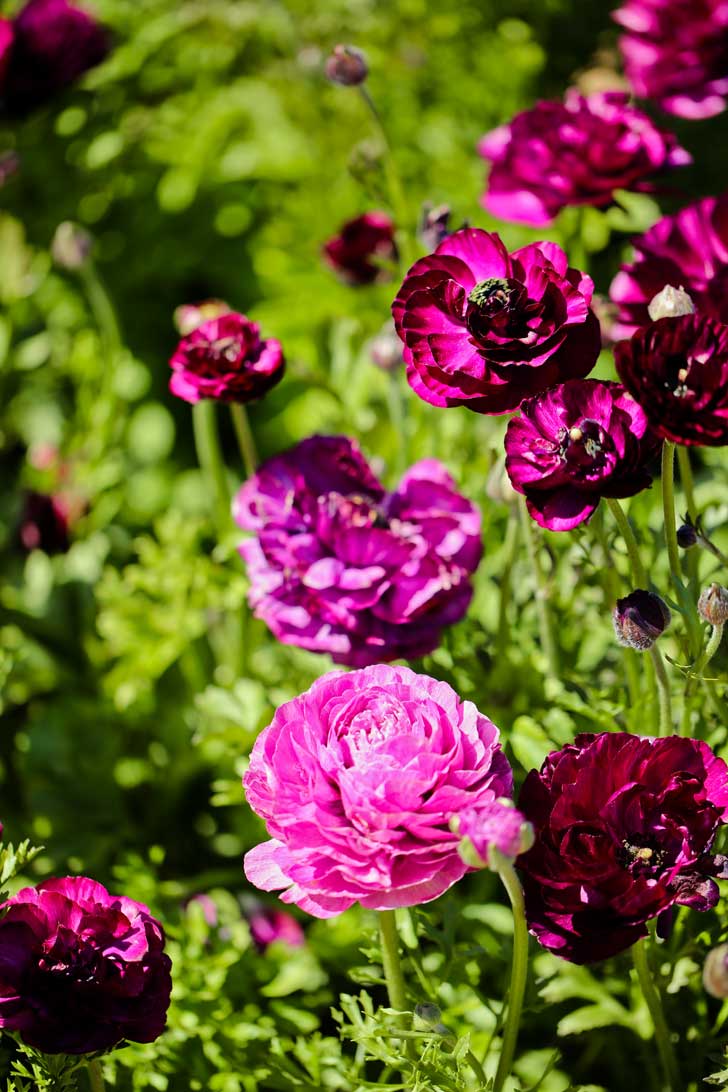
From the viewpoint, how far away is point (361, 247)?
1287mm

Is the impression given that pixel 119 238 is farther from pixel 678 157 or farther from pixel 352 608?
pixel 352 608

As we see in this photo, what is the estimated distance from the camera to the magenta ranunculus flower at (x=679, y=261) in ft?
2.97

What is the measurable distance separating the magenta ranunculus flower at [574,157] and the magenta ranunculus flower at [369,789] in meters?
0.53

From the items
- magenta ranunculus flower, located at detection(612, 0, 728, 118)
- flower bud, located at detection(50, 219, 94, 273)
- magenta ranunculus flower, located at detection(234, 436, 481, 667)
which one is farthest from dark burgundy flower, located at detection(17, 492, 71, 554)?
magenta ranunculus flower, located at detection(612, 0, 728, 118)

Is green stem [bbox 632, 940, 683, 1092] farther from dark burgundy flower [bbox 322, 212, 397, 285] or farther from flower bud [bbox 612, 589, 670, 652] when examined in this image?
dark burgundy flower [bbox 322, 212, 397, 285]

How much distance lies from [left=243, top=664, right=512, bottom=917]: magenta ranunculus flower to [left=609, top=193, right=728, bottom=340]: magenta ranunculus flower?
40 centimetres

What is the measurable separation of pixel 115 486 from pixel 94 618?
236 mm

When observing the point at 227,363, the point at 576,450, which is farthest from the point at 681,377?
the point at 227,363

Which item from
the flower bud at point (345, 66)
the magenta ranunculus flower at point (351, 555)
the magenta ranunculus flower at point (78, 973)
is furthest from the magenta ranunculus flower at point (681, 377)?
the flower bud at point (345, 66)

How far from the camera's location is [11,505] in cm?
160

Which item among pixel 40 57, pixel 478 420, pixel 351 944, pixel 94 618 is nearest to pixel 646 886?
pixel 351 944

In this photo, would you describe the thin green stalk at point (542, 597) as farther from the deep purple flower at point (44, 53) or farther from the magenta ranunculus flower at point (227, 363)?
the deep purple flower at point (44, 53)

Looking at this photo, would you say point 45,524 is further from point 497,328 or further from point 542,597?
point 497,328

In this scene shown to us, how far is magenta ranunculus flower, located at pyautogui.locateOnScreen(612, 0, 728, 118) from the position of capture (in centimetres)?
123
